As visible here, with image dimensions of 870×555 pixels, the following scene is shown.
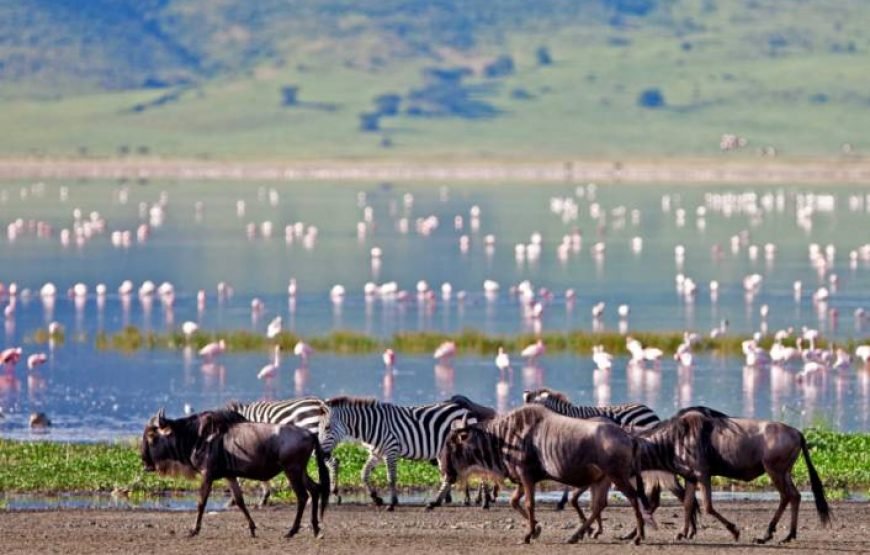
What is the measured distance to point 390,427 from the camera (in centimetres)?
1844

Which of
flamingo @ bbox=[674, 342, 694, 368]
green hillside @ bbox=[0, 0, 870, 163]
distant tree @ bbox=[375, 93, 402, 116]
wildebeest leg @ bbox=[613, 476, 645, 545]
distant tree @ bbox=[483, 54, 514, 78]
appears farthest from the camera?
distant tree @ bbox=[483, 54, 514, 78]

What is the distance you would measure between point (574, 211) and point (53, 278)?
34463 millimetres

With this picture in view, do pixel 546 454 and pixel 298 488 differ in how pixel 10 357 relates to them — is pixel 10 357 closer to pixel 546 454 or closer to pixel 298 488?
pixel 298 488

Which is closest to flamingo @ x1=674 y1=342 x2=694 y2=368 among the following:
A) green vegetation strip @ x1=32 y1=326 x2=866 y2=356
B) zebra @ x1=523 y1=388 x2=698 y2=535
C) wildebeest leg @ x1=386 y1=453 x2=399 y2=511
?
green vegetation strip @ x1=32 y1=326 x2=866 y2=356

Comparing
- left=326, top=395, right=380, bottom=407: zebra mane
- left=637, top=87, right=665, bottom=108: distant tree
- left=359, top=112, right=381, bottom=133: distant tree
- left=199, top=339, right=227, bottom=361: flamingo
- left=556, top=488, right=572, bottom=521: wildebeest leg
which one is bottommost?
left=556, top=488, right=572, bottom=521: wildebeest leg

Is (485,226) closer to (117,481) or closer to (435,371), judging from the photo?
(435,371)

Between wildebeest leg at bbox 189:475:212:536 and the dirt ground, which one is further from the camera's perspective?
wildebeest leg at bbox 189:475:212:536

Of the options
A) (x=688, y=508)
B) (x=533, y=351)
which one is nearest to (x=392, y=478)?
(x=688, y=508)

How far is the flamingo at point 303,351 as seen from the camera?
33531mm

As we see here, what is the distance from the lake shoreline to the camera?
12631 cm

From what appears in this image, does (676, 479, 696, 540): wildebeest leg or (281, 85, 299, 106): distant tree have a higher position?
(281, 85, 299, 106): distant tree

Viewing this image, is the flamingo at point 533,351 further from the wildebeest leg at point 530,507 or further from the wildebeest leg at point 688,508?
the wildebeest leg at point 530,507

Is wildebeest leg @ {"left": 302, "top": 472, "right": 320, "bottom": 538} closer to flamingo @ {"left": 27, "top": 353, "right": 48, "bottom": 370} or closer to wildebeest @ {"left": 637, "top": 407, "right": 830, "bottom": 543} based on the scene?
wildebeest @ {"left": 637, "top": 407, "right": 830, "bottom": 543}

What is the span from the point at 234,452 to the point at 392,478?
2.91 metres
